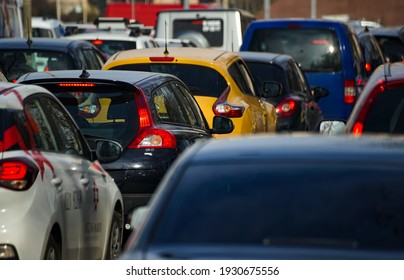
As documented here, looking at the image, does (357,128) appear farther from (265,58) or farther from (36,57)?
(265,58)

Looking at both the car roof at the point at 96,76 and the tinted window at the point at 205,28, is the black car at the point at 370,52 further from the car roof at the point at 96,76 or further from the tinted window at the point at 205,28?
the car roof at the point at 96,76

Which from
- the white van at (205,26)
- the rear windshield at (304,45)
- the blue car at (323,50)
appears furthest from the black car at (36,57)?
the white van at (205,26)

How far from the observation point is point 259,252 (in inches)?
207

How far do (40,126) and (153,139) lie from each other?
2837mm

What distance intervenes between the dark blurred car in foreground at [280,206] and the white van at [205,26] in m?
26.0

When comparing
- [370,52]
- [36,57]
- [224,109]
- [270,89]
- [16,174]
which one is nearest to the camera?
[16,174]

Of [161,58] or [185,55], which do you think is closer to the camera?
[161,58]

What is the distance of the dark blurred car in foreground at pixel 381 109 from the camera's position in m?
9.24

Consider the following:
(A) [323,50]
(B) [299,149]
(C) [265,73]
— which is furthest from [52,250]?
(A) [323,50]

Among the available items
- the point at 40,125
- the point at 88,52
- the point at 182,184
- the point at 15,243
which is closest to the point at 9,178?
the point at 15,243

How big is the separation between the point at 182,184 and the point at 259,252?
56 centimetres

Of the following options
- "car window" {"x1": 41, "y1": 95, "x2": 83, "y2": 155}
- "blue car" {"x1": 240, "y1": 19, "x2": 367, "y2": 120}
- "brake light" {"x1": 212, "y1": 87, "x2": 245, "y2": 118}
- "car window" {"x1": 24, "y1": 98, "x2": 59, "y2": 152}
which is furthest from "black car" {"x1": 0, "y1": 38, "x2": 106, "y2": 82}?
"car window" {"x1": 24, "y1": 98, "x2": 59, "y2": 152}

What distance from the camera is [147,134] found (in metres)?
11.0

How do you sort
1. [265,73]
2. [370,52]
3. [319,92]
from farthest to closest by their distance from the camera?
[370,52]
[319,92]
[265,73]
